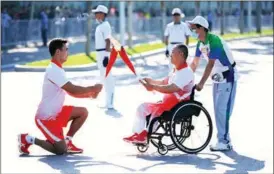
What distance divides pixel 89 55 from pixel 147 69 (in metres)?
4.06

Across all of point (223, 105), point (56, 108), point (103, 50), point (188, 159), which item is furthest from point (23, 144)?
point (103, 50)

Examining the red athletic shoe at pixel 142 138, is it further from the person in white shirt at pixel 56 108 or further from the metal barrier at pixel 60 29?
the metal barrier at pixel 60 29

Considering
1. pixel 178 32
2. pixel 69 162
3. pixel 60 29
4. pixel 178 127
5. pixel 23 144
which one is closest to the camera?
pixel 69 162

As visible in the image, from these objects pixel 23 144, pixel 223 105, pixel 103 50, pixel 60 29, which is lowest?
pixel 23 144

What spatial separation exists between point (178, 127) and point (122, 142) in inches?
35.4

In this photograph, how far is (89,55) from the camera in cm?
2331

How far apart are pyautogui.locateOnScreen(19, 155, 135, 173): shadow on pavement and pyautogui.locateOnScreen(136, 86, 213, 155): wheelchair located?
68 centimetres

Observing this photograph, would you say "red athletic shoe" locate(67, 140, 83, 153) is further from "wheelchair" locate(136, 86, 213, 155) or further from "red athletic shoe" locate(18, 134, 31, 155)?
"wheelchair" locate(136, 86, 213, 155)

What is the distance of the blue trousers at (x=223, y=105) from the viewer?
8.39m

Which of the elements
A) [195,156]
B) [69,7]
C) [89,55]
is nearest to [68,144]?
[195,156]

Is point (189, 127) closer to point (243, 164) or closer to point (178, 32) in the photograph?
point (243, 164)

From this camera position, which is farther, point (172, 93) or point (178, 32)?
point (178, 32)

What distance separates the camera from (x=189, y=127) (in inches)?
322

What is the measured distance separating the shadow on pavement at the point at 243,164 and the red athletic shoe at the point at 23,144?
2.33 meters
